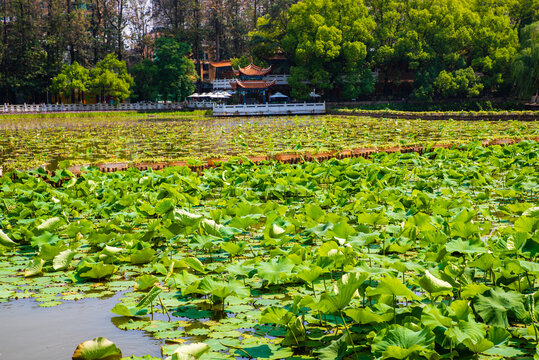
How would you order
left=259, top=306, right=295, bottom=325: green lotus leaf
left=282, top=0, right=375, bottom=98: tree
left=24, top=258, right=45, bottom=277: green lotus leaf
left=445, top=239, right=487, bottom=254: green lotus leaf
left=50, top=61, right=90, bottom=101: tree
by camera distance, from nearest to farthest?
left=259, top=306, right=295, bottom=325: green lotus leaf < left=445, top=239, right=487, bottom=254: green lotus leaf < left=24, top=258, right=45, bottom=277: green lotus leaf < left=282, top=0, right=375, bottom=98: tree < left=50, top=61, right=90, bottom=101: tree

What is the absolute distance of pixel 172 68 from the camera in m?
38.6

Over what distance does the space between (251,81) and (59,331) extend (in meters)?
35.4

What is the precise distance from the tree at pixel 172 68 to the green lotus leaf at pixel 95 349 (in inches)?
1474

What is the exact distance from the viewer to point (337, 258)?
312 centimetres

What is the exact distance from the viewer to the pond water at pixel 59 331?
2678 millimetres

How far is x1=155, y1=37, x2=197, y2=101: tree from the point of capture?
3866 centimetres

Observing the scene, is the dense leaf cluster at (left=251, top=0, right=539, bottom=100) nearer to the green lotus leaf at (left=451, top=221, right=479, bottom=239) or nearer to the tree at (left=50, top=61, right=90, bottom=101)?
the tree at (left=50, top=61, right=90, bottom=101)

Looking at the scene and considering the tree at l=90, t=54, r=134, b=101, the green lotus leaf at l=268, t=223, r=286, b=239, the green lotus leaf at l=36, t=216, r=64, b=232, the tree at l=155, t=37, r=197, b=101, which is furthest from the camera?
the tree at l=155, t=37, r=197, b=101

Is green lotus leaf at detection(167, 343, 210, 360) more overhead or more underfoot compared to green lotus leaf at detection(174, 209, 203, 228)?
more underfoot

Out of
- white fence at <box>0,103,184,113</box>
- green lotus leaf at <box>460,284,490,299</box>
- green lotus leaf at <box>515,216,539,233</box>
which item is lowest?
green lotus leaf at <box>460,284,490,299</box>

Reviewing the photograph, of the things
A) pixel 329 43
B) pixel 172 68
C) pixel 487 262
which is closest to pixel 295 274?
pixel 487 262

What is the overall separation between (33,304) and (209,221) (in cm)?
130

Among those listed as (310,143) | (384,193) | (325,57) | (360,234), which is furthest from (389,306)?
(325,57)

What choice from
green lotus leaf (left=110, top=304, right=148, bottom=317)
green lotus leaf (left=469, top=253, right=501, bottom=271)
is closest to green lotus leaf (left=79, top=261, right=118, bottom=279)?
green lotus leaf (left=110, top=304, right=148, bottom=317)
